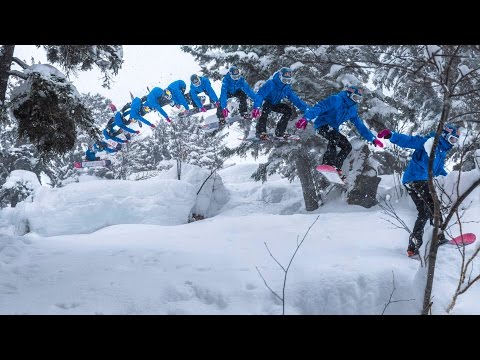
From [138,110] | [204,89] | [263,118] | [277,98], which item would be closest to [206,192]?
[138,110]

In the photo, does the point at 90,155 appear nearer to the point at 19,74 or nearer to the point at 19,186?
the point at 19,74

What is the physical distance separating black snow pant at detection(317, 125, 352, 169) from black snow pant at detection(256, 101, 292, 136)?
1713 mm

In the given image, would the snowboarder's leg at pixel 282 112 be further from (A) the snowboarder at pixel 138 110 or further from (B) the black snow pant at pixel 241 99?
(A) the snowboarder at pixel 138 110

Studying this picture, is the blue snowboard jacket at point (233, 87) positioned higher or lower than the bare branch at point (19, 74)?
higher

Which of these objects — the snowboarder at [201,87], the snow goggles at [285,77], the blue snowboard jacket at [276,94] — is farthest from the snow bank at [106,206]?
the snow goggles at [285,77]

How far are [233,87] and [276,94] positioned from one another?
1.38 metres

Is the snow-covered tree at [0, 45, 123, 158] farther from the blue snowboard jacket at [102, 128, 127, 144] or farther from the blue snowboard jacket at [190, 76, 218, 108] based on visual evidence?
the blue snowboard jacket at [102, 128, 127, 144]

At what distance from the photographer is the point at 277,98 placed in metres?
8.02

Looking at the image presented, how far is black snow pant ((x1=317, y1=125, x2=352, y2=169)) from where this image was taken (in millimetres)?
6832

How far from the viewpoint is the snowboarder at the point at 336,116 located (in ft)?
21.2

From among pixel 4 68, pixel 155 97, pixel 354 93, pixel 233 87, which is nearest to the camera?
pixel 4 68

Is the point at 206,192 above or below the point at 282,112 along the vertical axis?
below
